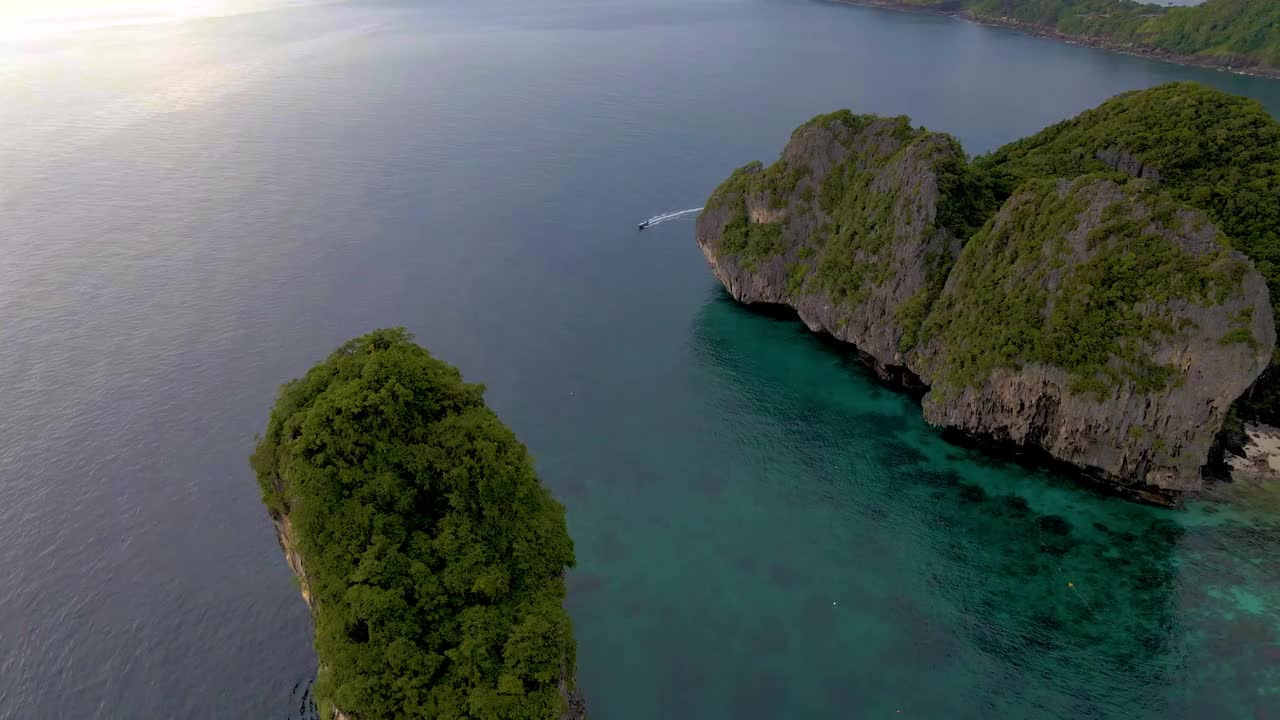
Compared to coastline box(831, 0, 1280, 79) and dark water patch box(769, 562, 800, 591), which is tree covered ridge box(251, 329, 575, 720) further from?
coastline box(831, 0, 1280, 79)

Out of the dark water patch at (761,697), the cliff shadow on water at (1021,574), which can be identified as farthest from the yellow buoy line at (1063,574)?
the dark water patch at (761,697)

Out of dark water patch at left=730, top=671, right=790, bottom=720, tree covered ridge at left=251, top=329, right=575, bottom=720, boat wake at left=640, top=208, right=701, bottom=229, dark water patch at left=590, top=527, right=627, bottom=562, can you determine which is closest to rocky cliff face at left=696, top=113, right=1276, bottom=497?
boat wake at left=640, top=208, right=701, bottom=229

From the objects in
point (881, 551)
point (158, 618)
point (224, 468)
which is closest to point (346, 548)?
point (158, 618)

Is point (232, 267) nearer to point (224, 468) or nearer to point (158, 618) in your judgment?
point (224, 468)

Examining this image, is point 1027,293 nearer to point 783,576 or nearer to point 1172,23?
point 783,576

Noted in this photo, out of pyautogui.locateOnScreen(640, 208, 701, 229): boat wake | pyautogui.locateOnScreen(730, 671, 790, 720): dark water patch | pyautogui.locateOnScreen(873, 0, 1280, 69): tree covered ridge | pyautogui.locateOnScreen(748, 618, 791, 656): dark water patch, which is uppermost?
pyautogui.locateOnScreen(873, 0, 1280, 69): tree covered ridge

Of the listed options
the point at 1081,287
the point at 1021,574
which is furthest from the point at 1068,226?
the point at 1021,574
